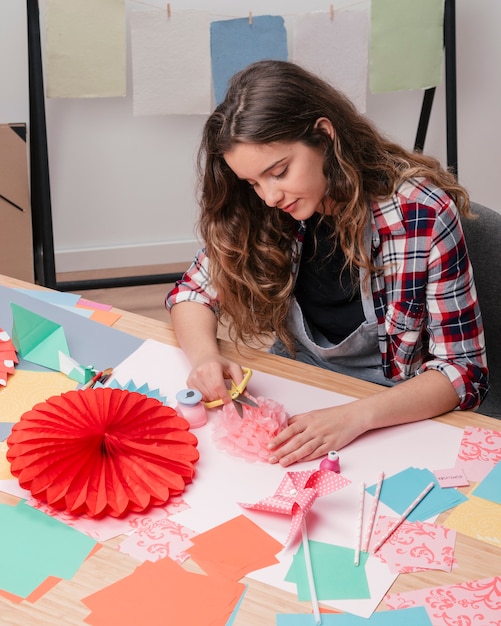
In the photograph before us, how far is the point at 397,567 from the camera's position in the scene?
0.91 m

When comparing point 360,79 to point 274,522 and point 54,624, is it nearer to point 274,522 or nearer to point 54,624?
point 274,522

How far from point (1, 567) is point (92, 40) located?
6.04 ft

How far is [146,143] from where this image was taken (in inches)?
110

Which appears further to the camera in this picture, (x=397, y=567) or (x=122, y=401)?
(x=122, y=401)

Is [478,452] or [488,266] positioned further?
[488,266]

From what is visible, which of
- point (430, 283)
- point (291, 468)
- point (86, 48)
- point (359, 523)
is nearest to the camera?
point (359, 523)

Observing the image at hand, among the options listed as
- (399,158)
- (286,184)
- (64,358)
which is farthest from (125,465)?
(399,158)

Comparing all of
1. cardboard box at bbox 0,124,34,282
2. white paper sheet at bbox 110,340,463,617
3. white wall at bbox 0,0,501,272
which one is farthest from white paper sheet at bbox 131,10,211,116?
white paper sheet at bbox 110,340,463,617

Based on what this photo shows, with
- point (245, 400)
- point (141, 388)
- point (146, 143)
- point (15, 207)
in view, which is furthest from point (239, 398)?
point (146, 143)

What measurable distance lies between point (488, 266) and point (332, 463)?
0.53 m

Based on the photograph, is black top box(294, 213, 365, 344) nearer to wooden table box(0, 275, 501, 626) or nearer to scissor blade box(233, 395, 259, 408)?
scissor blade box(233, 395, 259, 408)

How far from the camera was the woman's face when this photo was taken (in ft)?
3.99

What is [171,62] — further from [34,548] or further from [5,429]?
[34,548]

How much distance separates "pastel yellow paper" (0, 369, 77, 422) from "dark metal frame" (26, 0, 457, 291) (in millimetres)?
1273
